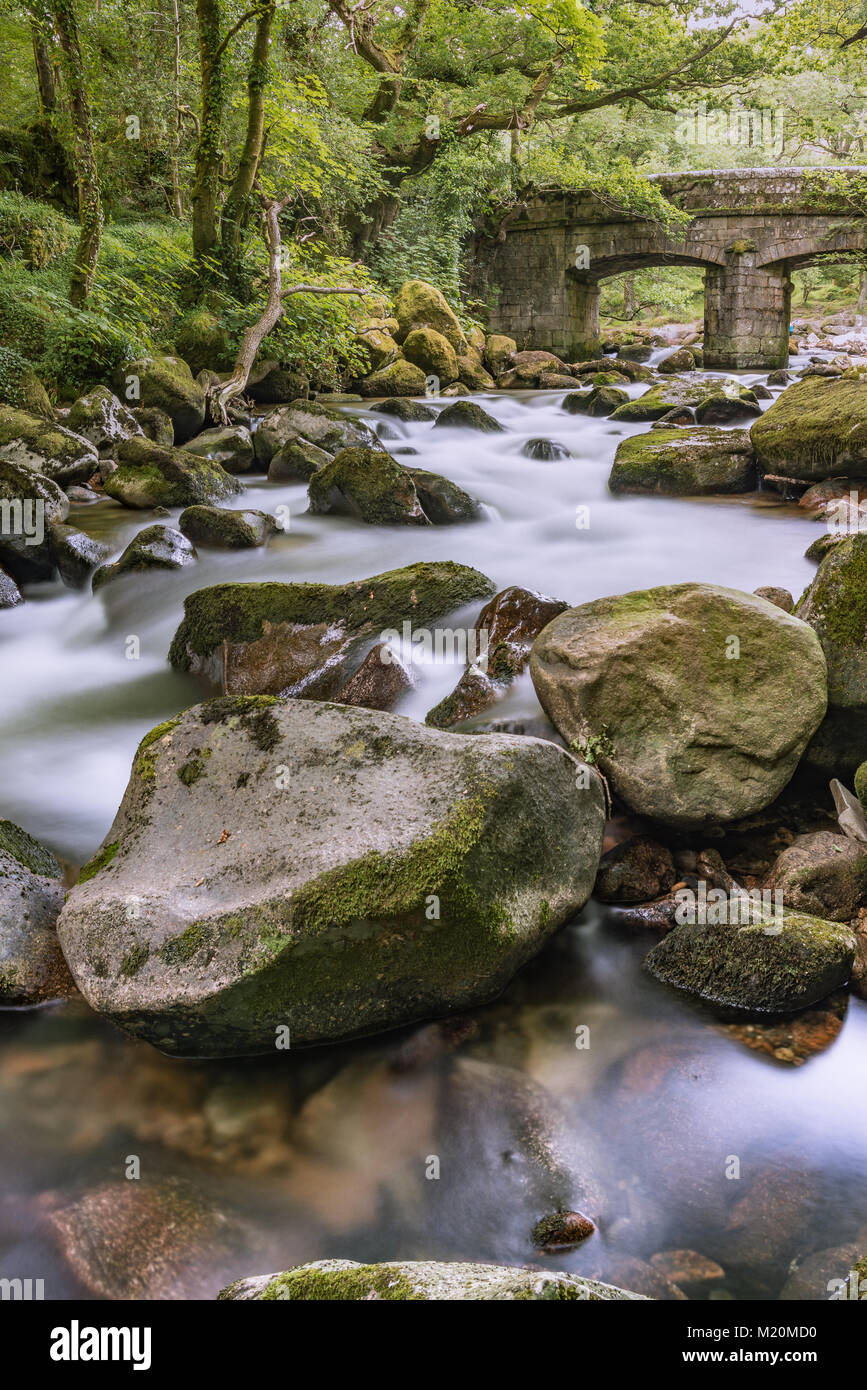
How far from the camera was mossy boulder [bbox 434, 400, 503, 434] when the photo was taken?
13.1 meters

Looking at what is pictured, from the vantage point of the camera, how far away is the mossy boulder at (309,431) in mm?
11078

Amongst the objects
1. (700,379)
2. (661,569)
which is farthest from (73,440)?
(700,379)

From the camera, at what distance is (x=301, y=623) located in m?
5.54

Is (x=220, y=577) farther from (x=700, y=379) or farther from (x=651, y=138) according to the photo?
(x=651, y=138)

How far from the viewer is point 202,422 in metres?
12.2

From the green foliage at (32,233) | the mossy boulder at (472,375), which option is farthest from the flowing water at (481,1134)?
the mossy boulder at (472,375)

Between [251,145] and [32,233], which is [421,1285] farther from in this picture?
[32,233]

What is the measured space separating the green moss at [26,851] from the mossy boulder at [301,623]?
1.60m

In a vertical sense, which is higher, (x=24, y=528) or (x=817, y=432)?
(x=817, y=432)

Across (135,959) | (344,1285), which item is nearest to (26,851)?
(135,959)

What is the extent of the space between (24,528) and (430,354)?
38.0 feet

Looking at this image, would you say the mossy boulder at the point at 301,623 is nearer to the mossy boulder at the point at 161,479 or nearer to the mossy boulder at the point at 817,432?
the mossy boulder at the point at 161,479

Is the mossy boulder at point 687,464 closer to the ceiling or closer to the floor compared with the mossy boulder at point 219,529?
closer to the ceiling
